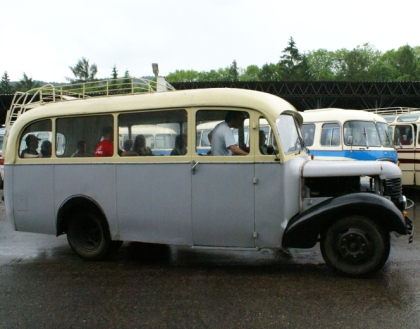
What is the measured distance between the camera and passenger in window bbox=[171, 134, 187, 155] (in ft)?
19.1

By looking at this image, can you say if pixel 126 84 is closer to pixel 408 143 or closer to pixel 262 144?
pixel 262 144

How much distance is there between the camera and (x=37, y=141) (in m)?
6.84

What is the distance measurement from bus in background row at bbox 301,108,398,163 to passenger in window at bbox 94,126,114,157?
6715 mm

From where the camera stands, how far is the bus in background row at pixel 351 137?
11.9 metres

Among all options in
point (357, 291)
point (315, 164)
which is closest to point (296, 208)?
point (315, 164)

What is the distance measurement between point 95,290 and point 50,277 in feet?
3.15

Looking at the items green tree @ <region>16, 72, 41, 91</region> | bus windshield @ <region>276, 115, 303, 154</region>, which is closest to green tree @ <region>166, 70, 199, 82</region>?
green tree @ <region>16, 72, 41, 91</region>

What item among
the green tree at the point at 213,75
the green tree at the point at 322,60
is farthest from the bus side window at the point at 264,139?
the green tree at the point at 213,75

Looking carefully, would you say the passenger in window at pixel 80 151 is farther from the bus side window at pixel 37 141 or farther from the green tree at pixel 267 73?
the green tree at pixel 267 73

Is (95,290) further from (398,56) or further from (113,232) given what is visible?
(398,56)

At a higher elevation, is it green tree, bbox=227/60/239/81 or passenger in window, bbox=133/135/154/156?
green tree, bbox=227/60/239/81

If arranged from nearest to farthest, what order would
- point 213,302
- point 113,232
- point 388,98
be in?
point 213,302, point 113,232, point 388,98

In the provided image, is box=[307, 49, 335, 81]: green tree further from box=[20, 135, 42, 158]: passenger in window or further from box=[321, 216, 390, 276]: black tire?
box=[321, 216, 390, 276]: black tire

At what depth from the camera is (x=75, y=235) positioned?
6.80 meters
